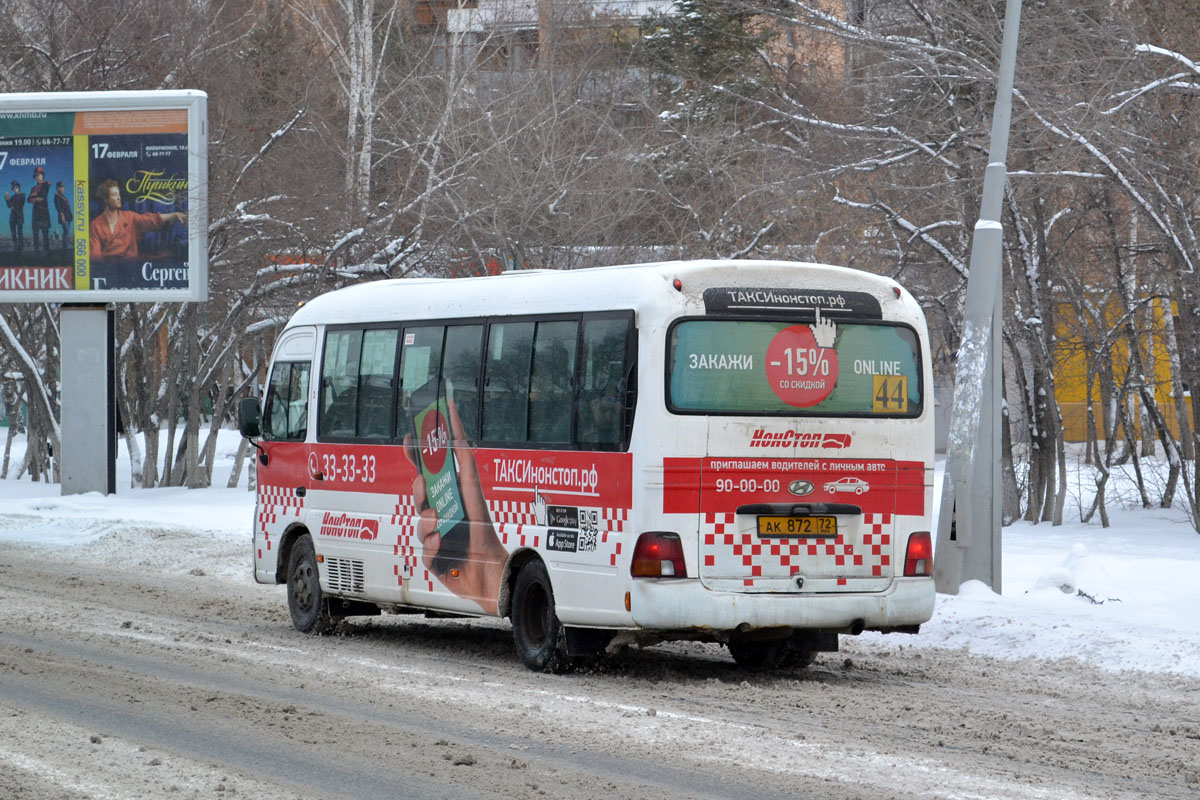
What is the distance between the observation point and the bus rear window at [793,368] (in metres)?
10.6

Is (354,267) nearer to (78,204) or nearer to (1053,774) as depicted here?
(78,204)

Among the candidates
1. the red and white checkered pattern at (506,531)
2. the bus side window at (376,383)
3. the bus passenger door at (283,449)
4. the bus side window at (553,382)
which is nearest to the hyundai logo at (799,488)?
the red and white checkered pattern at (506,531)

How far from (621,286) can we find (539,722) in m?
3.03

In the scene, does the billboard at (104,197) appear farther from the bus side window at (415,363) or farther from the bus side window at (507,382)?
the bus side window at (507,382)

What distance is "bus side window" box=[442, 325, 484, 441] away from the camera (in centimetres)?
1205

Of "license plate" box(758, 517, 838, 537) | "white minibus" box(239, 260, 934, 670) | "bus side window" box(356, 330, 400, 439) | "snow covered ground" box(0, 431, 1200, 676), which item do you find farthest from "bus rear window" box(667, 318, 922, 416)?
"bus side window" box(356, 330, 400, 439)

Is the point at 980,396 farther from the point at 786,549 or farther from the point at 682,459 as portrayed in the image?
the point at 682,459

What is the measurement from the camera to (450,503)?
1222cm

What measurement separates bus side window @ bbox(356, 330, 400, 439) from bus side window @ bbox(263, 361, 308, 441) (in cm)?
91

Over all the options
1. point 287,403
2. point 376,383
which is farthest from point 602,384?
point 287,403

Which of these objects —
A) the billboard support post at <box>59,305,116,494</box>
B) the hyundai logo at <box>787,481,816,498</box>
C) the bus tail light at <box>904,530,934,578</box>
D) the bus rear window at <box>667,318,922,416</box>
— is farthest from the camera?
the billboard support post at <box>59,305,116,494</box>

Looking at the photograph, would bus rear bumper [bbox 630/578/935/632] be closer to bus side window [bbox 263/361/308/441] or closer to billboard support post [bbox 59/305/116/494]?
bus side window [bbox 263/361/308/441]

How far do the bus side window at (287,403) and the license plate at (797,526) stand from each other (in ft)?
15.9

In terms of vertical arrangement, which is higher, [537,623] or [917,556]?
[917,556]
